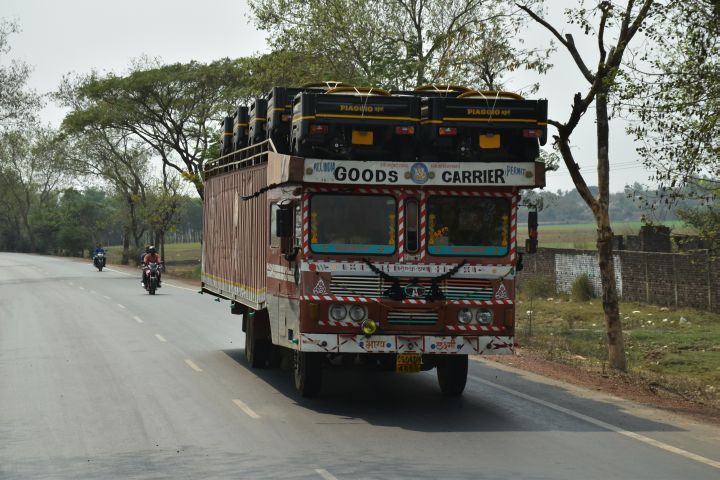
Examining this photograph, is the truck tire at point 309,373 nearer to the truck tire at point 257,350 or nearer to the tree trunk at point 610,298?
the truck tire at point 257,350

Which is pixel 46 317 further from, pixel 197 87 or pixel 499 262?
pixel 197 87

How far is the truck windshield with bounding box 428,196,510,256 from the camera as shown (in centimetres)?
1267

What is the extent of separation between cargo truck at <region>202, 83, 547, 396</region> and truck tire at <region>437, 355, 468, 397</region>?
1230 millimetres

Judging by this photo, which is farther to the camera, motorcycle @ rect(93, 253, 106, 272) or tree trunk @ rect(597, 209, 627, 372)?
motorcycle @ rect(93, 253, 106, 272)

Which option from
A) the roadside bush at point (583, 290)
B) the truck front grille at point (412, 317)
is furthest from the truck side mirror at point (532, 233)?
the roadside bush at point (583, 290)

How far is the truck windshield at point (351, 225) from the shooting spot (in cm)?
1249

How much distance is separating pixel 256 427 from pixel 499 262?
3476 millimetres

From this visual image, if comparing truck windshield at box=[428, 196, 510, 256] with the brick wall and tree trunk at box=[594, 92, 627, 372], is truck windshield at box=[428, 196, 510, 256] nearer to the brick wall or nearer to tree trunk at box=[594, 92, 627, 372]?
tree trunk at box=[594, 92, 627, 372]

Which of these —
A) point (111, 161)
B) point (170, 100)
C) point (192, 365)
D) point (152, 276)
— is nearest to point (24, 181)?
point (111, 161)

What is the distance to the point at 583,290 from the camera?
38062mm

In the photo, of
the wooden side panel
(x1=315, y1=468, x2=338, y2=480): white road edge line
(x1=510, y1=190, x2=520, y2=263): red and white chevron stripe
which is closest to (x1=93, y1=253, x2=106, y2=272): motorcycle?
the wooden side panel

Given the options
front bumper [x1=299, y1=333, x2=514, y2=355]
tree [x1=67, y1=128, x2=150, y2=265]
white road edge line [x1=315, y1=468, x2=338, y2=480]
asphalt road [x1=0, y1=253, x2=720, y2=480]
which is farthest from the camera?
tree [x1=67, y1=128, x2=150, y2=265]

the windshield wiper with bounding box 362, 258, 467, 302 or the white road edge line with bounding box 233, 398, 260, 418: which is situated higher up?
the windshield wiper with bounding box 362, 258, 467, 302

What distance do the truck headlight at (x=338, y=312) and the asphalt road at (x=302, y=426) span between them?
44.3 inches
